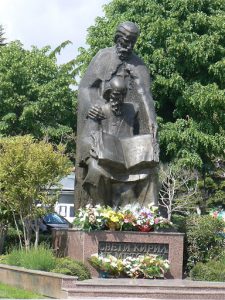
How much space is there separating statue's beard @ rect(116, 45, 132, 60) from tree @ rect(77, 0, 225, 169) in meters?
12.2

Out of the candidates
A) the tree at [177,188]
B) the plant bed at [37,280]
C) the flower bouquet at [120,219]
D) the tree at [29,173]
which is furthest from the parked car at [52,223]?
the flower bouquet at [120,219]

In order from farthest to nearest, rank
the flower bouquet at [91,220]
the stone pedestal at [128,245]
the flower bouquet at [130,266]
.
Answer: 1. the flower bouquet at [91,220]
2. the stone pedestal at [128,245]
3. the flower bouquet at [130,266]

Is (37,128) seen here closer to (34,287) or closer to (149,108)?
(149,108)

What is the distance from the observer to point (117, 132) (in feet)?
49.0

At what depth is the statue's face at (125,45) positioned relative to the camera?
612 inches

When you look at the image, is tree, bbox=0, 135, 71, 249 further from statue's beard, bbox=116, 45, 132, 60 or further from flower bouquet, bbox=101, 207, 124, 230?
flower bouquet, bbox=101, 207, 124, 230

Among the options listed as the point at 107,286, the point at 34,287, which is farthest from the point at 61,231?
the point at 107,286

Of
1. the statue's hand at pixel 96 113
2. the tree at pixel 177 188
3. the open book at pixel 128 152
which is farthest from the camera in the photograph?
the tree at pixel 177 188

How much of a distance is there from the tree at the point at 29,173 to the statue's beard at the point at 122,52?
217cm

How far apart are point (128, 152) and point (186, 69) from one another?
15168mm

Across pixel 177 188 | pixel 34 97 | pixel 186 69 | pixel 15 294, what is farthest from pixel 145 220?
pixel 34 97

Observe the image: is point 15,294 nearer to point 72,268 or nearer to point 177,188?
point 72,268

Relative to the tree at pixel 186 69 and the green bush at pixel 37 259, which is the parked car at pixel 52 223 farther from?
the green bush at pixel 37 259

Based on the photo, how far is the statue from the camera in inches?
564
